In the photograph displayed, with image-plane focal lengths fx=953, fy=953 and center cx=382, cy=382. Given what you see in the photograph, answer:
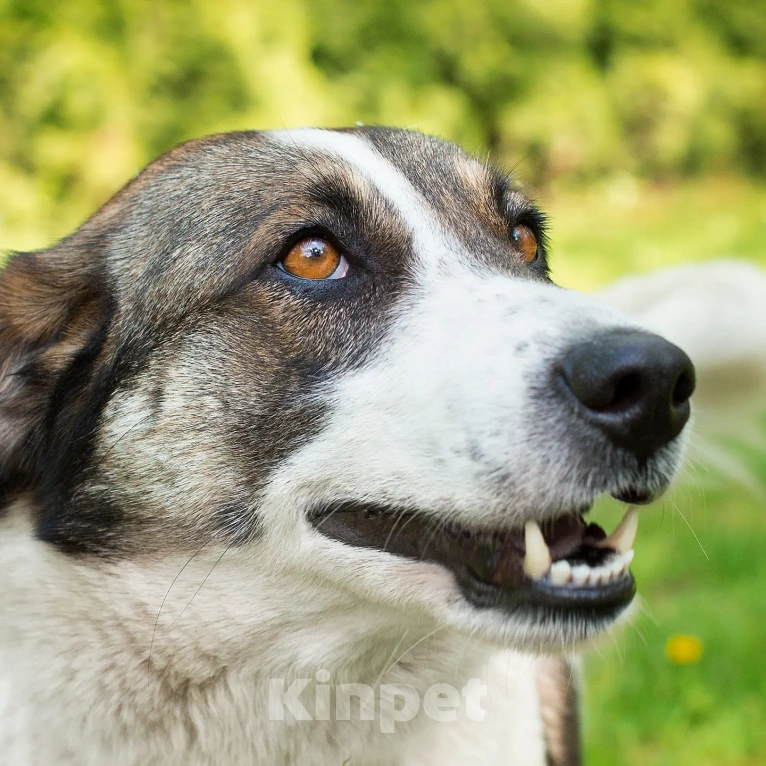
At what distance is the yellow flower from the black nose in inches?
86.5

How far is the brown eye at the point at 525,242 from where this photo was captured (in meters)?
2.75

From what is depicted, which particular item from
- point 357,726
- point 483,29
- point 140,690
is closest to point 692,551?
point 357,726

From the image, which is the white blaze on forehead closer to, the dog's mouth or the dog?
the dog

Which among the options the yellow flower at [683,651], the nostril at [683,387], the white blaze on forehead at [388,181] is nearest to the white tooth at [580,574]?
the nostril at [683,387]

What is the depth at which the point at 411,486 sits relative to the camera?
6.49 feet

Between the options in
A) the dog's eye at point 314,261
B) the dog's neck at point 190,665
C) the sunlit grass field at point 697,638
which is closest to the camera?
the dog's neck at point 190,665

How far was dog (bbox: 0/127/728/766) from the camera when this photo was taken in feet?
6.32

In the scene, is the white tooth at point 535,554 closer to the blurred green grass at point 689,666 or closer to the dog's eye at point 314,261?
the dog's eye at point 314,261

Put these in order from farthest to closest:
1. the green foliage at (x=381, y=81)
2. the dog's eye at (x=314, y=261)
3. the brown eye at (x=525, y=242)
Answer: the green foliage at (x=381, y=81)
the brown eye at (x=525, y=242)
the dog's eye at (x=314, y=261)

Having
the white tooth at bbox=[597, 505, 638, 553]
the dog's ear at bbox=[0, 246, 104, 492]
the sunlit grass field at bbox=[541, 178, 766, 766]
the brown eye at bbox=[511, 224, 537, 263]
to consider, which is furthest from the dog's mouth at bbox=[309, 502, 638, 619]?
the brown eye at bbox=[511, 224, 537, 263]

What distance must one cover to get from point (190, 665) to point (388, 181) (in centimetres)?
129

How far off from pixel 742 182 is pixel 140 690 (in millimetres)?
12913

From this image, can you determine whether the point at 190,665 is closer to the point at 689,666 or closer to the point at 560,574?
the point at 560,574

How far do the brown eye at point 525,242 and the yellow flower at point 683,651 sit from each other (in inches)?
74.8
